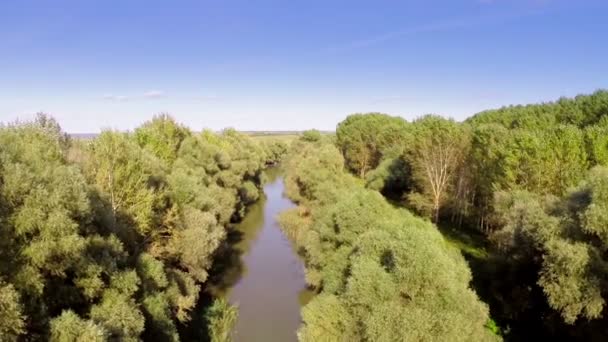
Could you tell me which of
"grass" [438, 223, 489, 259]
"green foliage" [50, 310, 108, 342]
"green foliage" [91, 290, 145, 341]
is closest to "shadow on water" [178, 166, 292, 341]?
"green foliage" [91, 290, 145, 341]

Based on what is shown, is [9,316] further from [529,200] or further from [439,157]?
[439,157]

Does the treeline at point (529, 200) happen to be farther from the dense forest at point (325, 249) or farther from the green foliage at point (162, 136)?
the green foliage at point (162, 136)

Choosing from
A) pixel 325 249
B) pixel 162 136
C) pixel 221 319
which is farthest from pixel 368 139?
pixel 221 319

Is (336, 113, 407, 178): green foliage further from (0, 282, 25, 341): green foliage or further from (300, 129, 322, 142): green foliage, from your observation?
(0, 282, 25, 341): green foliage

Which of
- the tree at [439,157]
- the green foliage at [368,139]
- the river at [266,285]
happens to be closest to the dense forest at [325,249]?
the river at [266,285]

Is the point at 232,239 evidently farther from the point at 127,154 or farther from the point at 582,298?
the point at 582,298

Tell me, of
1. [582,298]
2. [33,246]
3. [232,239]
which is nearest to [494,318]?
[582,298]

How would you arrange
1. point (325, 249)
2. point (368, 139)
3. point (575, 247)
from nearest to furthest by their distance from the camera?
point (575, 247) < point (325, 249) < point (368, 139)
